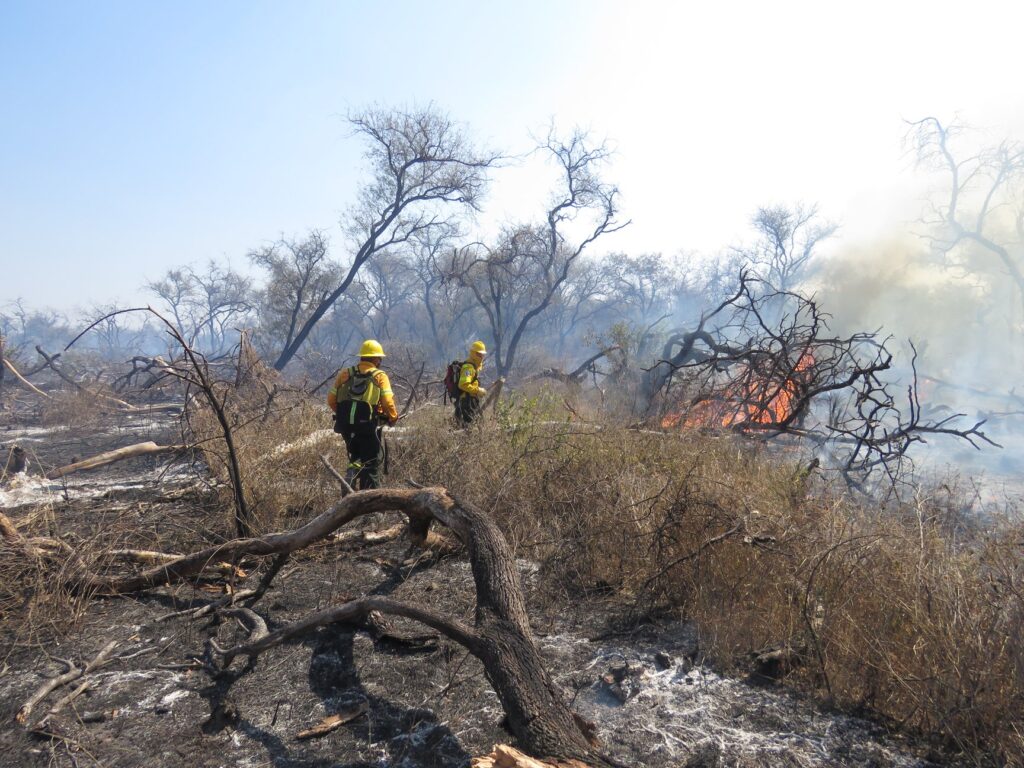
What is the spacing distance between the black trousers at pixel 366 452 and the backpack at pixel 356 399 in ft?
0.23

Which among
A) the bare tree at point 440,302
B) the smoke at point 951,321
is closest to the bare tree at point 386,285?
the bare tree at point 440,302

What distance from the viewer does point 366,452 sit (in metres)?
5.52

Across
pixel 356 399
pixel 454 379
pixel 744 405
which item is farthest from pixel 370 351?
pixel 744 405

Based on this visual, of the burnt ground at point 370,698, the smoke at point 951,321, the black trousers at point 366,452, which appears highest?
the smoke at point 951,321

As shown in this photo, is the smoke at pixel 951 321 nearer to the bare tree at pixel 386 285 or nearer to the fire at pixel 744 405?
the fire at pixel 744 405

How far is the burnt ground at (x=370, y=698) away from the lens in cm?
224

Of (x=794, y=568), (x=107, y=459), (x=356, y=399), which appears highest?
(x=356, y=399)

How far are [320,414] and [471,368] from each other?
212 cm

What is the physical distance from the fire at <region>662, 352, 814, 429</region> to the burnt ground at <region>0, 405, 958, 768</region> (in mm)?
3944

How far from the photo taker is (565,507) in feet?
14.7

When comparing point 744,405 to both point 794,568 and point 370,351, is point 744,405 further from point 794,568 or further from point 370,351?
point 370,351

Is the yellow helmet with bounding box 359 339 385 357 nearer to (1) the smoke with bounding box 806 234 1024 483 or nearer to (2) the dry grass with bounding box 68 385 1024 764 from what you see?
(2) the dry grass with bounding box 68 385 1024 764

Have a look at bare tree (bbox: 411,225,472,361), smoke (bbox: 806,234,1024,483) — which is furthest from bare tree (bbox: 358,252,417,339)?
smoke (bbox: 806,234,1024,483)

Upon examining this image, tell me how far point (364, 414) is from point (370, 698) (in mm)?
3069
